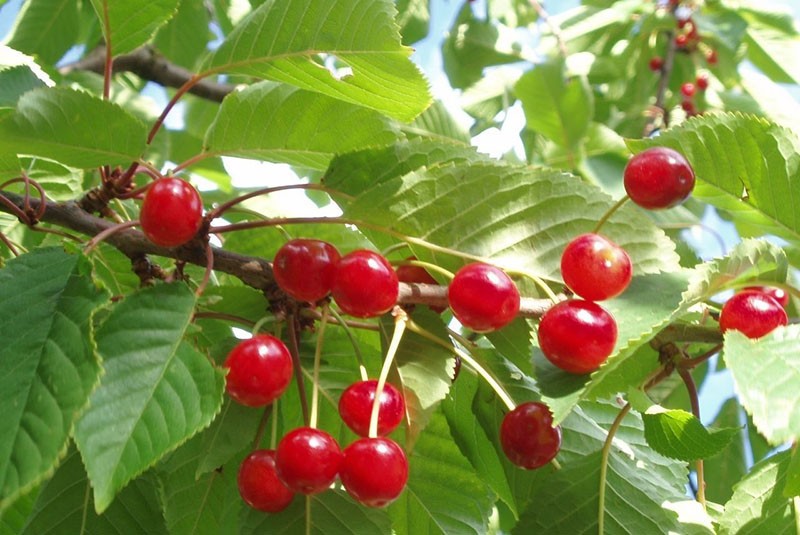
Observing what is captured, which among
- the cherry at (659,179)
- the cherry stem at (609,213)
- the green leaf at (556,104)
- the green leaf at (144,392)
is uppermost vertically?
the cherry at (659,179)

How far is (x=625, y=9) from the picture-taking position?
4.51 meters

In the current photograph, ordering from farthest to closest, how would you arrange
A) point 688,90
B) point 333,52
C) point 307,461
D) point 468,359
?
point 688,90 < point 333,52 < point 468,359 < point 307,461

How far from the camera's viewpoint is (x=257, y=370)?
3.49 ft

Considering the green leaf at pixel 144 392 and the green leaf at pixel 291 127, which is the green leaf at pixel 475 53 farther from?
the green leaf at pixel 144 392

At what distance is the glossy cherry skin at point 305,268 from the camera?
1.13 metres

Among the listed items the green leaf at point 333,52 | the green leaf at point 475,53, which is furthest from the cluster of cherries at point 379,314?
the green leaf at point 475,53

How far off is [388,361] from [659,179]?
434 millimetres

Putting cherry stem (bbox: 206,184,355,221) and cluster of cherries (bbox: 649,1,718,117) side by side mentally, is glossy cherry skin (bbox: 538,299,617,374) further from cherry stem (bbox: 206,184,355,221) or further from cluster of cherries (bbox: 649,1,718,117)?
cluster of cherries (bbox: 649,1,718,117)

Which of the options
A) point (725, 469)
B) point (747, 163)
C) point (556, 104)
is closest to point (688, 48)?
point (556, 104)

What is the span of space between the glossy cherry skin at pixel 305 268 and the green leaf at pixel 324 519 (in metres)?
0.31

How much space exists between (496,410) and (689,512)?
322 millimetres

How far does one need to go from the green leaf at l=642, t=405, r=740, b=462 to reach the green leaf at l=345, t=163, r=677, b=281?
0.24 meters

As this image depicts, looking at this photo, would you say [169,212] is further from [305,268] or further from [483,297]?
[483,297]

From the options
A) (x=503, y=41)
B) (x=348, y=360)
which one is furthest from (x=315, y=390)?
(x=503, y=41)
